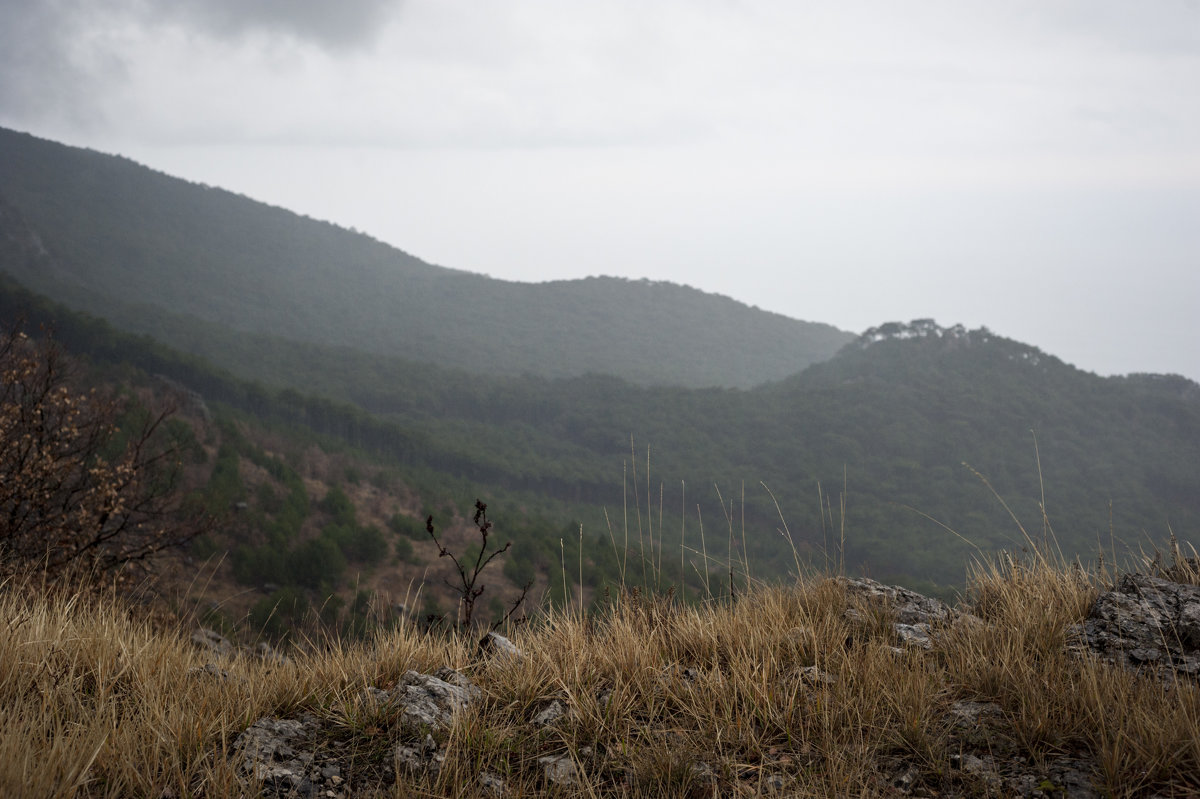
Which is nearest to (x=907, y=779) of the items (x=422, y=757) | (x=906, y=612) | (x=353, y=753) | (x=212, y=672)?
(x=906, y=612)

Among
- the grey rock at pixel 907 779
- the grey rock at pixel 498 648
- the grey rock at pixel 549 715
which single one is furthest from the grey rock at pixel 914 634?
the grey rock at pixel 498 648

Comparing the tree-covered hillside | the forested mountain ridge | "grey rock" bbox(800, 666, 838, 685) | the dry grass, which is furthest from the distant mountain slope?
"grey rock" bbox(800, 666, 838, 685)

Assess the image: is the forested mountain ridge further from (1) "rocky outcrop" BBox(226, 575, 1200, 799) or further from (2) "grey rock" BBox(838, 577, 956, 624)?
(1) "rocky outcrop" BBox(226, 575, 1200, 799)

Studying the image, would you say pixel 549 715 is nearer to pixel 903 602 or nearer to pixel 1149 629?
pixel 903 602

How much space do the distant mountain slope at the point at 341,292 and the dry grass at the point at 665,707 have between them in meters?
78.6

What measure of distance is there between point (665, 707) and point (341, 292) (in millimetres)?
115539

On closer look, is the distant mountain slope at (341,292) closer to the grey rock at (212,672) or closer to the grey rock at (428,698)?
the grey rock at (212,672)

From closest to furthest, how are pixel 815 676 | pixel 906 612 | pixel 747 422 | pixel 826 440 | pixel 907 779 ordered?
pixel 907 779, pixel 815 676, pixel 906 612, pixel 826 440, pixel 747 422

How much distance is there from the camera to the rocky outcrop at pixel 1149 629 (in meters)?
2.34

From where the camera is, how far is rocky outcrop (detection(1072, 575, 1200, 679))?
7.68ft

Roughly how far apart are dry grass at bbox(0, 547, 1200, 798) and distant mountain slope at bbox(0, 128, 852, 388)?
78.6 meters

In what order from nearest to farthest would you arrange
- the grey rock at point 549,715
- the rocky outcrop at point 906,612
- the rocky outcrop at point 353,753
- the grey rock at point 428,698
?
the rocky outcrop at point 353,753 → the grey rock at point 428,698 → the grey rock at point 549,715 → the rocky outcrop at point 906,612

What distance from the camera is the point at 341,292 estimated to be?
10694cm

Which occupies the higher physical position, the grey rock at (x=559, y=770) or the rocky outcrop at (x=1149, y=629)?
the rocky outcrop at (x=1149, y=629)
